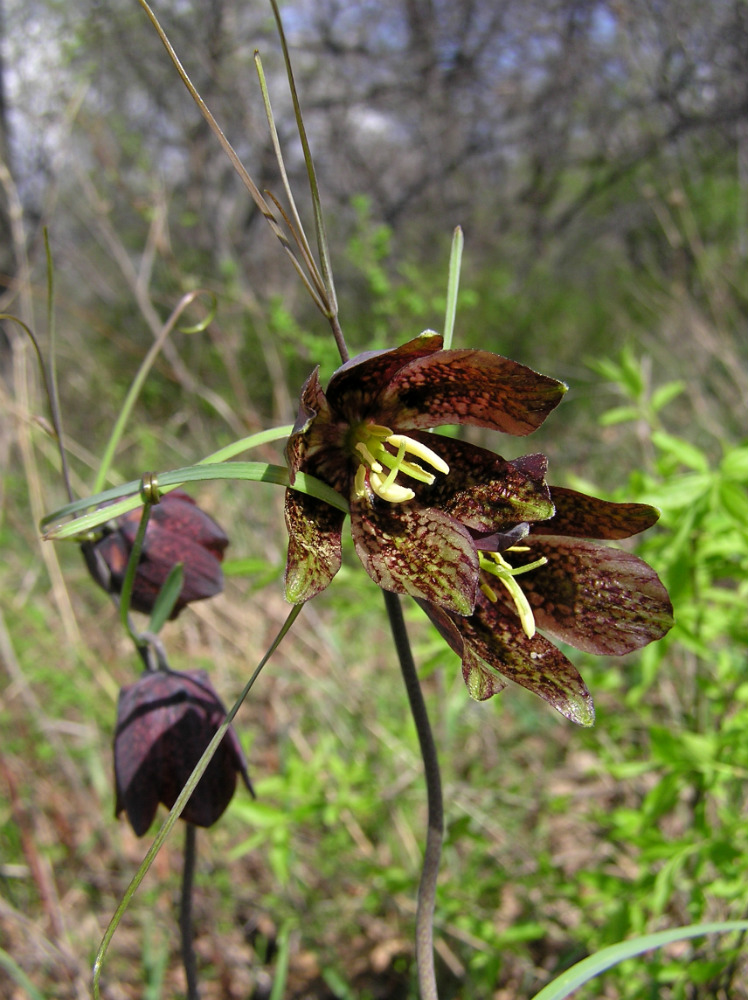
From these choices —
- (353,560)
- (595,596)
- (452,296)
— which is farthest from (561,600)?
(353,560)

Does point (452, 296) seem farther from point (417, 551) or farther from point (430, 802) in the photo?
point (430, 802)

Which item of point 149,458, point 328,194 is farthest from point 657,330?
point 149,458

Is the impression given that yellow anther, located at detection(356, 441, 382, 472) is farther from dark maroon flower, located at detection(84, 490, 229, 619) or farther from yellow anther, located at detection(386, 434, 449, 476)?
dark maroon flower, located at detection(84, 490, 229, 619)

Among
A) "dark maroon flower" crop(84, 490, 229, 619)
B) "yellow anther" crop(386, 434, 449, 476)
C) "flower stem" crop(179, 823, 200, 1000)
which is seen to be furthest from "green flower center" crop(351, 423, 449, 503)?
"flower stem" crop(179, 823, 200, 1000)

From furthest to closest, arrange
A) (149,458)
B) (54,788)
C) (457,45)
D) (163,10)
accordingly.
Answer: (457,45) < (163,10) < (149,458) < (54,788)

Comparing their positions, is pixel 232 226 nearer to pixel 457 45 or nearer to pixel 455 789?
pixel 457 45

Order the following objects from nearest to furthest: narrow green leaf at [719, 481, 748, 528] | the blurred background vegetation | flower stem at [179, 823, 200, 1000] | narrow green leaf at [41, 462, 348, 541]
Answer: narrow green leaf at [41, 462, 348, 541] → flower stem at [179, 823, 200, 1000] → narrow green leaf at [719, 481, 748, 528] → the blurred background vegetation

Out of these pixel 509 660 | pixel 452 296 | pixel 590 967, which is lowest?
A: pixel 590 967
